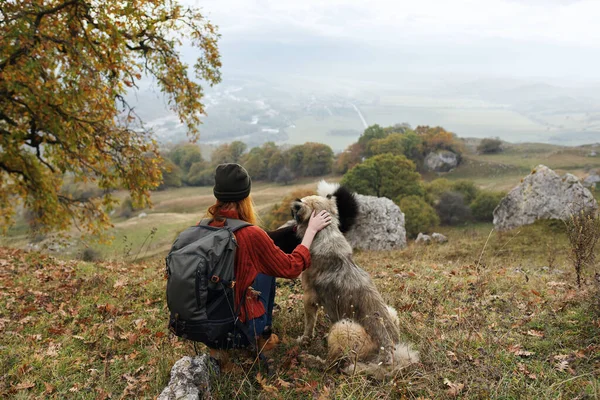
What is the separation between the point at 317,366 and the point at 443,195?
59.8 m

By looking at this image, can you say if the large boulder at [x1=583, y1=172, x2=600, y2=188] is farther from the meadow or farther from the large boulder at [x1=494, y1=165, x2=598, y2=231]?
the meadow

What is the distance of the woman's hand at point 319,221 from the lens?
4.73 m

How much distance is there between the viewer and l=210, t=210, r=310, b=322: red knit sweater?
395 cm

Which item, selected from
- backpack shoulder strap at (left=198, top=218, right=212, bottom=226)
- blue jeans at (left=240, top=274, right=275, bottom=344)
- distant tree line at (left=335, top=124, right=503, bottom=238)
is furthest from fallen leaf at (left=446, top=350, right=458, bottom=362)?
distant tree line at (left=335, top=124, right=503, bottom=238)

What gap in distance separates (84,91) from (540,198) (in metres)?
23.2

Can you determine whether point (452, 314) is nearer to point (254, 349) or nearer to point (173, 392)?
point (254, 349)

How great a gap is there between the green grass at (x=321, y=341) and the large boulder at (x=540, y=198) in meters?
14.1

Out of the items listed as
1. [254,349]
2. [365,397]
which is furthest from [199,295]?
[365,397]

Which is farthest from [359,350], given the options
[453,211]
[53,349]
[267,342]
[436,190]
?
[436,190]

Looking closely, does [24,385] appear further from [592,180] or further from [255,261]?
[592,180]

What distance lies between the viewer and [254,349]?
4.54 m

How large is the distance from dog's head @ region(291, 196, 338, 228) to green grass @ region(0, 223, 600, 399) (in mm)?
1811

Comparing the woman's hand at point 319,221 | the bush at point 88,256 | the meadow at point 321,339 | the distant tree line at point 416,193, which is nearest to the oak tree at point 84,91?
the meadow at point 321,339

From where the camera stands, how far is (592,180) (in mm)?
53844
